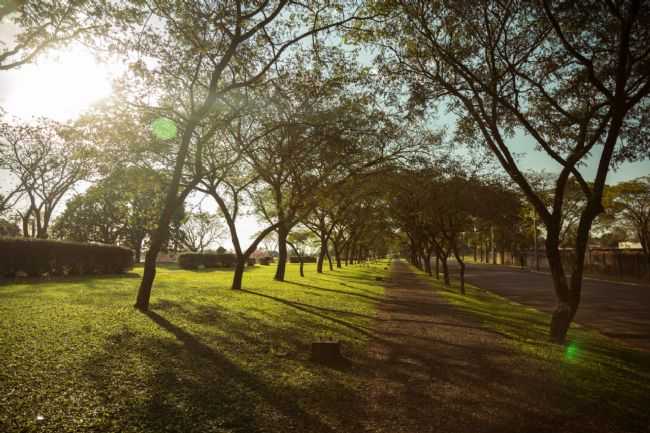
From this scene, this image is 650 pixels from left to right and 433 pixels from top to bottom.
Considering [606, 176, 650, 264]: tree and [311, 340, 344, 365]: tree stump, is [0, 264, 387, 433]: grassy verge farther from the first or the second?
[606, 176, 650, 264]: tree

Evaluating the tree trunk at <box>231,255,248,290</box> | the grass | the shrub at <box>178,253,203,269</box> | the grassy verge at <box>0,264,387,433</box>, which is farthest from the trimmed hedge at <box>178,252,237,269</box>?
the grassy verge at <box>0,264,387,433</box>

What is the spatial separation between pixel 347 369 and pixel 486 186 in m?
18.2

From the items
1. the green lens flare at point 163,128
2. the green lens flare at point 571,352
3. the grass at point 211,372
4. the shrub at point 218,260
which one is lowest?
the green lens flare at point 571,352

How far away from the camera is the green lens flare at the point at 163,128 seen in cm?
1431

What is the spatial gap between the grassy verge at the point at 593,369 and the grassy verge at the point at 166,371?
11.9 ft

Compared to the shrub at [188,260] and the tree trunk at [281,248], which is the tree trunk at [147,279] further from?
the shrub at [188,260]

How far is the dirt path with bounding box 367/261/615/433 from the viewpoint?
187 inches

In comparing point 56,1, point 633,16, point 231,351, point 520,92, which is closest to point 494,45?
point 520,92

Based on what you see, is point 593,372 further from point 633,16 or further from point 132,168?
point 132,168

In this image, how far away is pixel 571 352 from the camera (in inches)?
341

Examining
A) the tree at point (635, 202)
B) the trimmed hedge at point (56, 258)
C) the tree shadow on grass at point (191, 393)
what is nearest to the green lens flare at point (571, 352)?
the tree shadow on grass at point (191, 393)

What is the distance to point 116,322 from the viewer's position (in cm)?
917

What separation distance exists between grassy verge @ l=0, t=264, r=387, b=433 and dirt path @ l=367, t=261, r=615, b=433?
551mm

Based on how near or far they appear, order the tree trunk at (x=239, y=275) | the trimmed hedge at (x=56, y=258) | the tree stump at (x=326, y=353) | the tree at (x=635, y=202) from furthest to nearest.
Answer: the tree at (x=635, y=202) → the tree trunk at (x=239, y=275) → the trimmed hedge at (x=56, y=258) → the tree stump at (x=326, y=353)
